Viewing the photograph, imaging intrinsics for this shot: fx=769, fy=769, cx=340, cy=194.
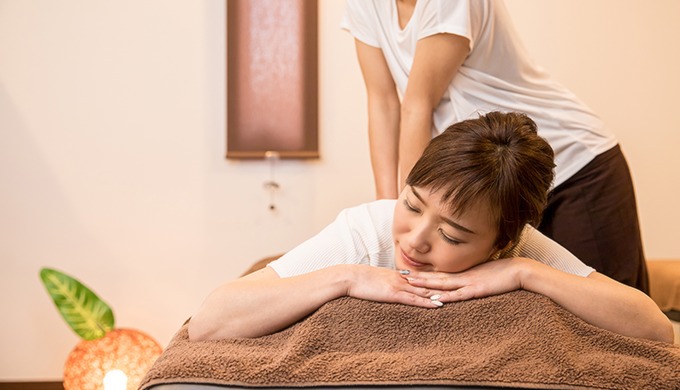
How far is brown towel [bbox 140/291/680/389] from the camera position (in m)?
0.98

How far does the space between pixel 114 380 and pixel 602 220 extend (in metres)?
1.47

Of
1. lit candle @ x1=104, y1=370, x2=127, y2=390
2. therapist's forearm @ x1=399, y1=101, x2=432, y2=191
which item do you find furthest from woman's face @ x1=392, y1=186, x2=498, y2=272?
lit candle @ x1=104, y1=370, x2=127, y2=390

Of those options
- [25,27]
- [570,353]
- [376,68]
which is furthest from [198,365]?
[25,27]

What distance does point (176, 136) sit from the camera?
2.77 meters

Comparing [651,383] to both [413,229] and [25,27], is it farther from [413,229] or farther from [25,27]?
[25,27]

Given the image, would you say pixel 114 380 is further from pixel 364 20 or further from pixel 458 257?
pixel 458 257

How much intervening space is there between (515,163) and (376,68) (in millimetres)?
714

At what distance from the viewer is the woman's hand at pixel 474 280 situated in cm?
116

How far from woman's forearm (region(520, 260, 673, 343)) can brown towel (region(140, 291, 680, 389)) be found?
3 cm

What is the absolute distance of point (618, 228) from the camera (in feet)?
5.59

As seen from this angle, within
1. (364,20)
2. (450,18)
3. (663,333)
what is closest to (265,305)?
(663,333)

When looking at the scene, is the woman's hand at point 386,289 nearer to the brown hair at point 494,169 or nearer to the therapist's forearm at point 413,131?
the brown hair at point 494,169

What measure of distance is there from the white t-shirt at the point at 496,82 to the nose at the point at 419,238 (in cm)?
53

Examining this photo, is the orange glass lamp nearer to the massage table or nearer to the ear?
the massage table
